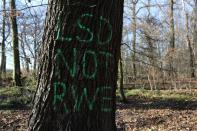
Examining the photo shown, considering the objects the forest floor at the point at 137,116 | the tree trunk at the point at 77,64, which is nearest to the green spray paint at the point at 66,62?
the tree trunk at the point at 77,64

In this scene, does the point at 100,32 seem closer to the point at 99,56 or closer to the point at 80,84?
the point at 99,56

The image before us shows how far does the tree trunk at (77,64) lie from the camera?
126 inches

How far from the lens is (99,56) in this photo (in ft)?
10.7

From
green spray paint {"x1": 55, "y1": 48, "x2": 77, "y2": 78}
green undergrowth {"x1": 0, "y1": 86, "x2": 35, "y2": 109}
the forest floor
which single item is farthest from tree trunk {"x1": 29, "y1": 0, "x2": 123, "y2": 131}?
green undergrowth {"x1": 0, "y1": 86, "x2": 35, "y2": 109}

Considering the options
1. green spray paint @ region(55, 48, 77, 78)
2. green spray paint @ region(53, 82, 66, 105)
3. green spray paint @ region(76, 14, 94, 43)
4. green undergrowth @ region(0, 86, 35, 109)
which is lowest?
green undergrowth @ region(0, 86, 35, 109)

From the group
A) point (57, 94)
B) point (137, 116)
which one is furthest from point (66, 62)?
point (137, 116)

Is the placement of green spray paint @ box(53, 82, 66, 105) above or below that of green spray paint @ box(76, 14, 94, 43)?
below

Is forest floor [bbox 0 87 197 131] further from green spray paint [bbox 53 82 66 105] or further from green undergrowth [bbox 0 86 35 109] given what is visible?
green spray paint [bbox 53 82 66 105]

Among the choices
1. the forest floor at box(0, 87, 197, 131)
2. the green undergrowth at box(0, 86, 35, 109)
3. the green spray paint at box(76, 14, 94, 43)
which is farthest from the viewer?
the green undergrowth at box(0, 86, 35, 109)

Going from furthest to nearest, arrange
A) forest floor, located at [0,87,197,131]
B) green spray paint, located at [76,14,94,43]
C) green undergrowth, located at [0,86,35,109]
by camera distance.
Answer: green undergrowth, located at [0,86,35,109] < forest floor, located at [0,87,197,131] < green spray paint, located at [76,14,94,43]

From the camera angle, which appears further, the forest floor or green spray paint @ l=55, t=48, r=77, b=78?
the forest floor

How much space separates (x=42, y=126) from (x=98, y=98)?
524 millimetres

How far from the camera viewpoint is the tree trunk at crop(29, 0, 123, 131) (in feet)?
10.5

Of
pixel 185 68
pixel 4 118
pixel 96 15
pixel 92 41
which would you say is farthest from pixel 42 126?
pixel 185 68
